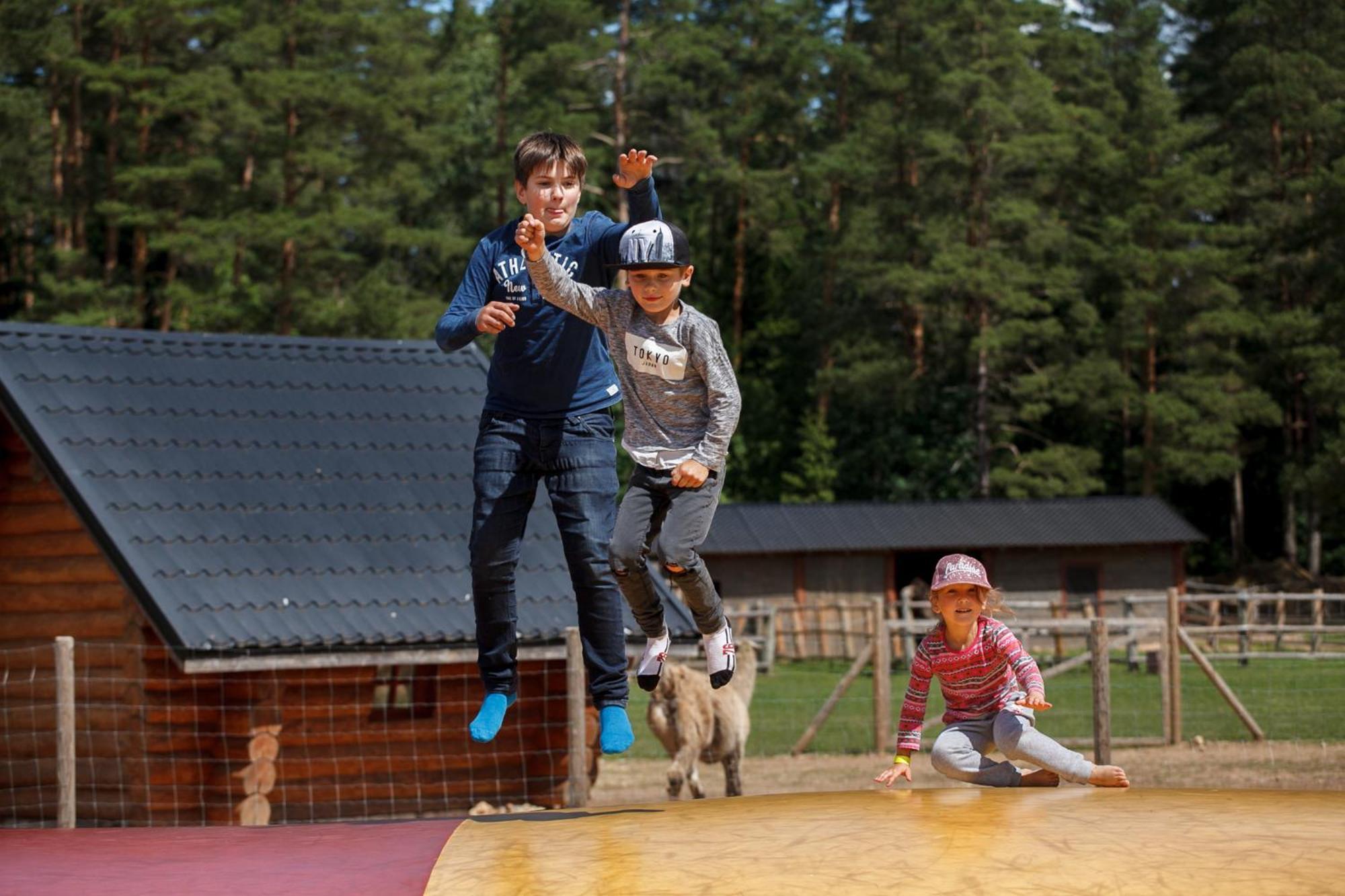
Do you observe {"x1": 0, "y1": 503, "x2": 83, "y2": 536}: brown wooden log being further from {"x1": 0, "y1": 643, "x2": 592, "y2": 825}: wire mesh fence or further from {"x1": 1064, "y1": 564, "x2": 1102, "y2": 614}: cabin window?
{"x1": 1064, "y1": 564, "x2": 1102, "y2": 614}: cabin window

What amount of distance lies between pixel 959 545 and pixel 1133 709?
65.8 feet

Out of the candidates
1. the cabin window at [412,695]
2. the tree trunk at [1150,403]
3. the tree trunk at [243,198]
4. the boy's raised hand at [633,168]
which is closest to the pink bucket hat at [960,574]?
the boy's raised hand at [633,168]

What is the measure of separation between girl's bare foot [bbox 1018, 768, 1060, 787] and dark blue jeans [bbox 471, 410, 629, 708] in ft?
4.58

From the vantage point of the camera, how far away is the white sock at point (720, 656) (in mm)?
5945

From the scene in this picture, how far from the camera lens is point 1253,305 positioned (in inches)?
1925

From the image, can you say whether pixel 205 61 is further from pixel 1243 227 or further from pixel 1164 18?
pixel 1164 18

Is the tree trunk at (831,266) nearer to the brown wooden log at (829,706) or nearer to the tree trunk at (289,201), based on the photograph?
the tree trunk at (289,201)

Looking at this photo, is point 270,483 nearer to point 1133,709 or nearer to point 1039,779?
point 1039,779

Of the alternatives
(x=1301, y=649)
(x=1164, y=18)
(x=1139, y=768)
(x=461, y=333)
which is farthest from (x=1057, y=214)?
(x=461, y=333)

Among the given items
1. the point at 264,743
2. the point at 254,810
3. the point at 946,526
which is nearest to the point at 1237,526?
the point at 946,526

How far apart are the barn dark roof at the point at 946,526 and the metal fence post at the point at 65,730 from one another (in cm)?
3032

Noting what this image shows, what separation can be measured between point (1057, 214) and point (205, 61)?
25292 millimetres

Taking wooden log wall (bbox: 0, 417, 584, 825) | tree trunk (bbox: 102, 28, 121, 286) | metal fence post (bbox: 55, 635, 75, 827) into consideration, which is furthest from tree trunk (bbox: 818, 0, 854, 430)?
metal fence post (bbox: 55, 635, 75, 827)

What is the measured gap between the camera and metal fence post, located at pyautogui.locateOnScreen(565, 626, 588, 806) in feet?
38.9
